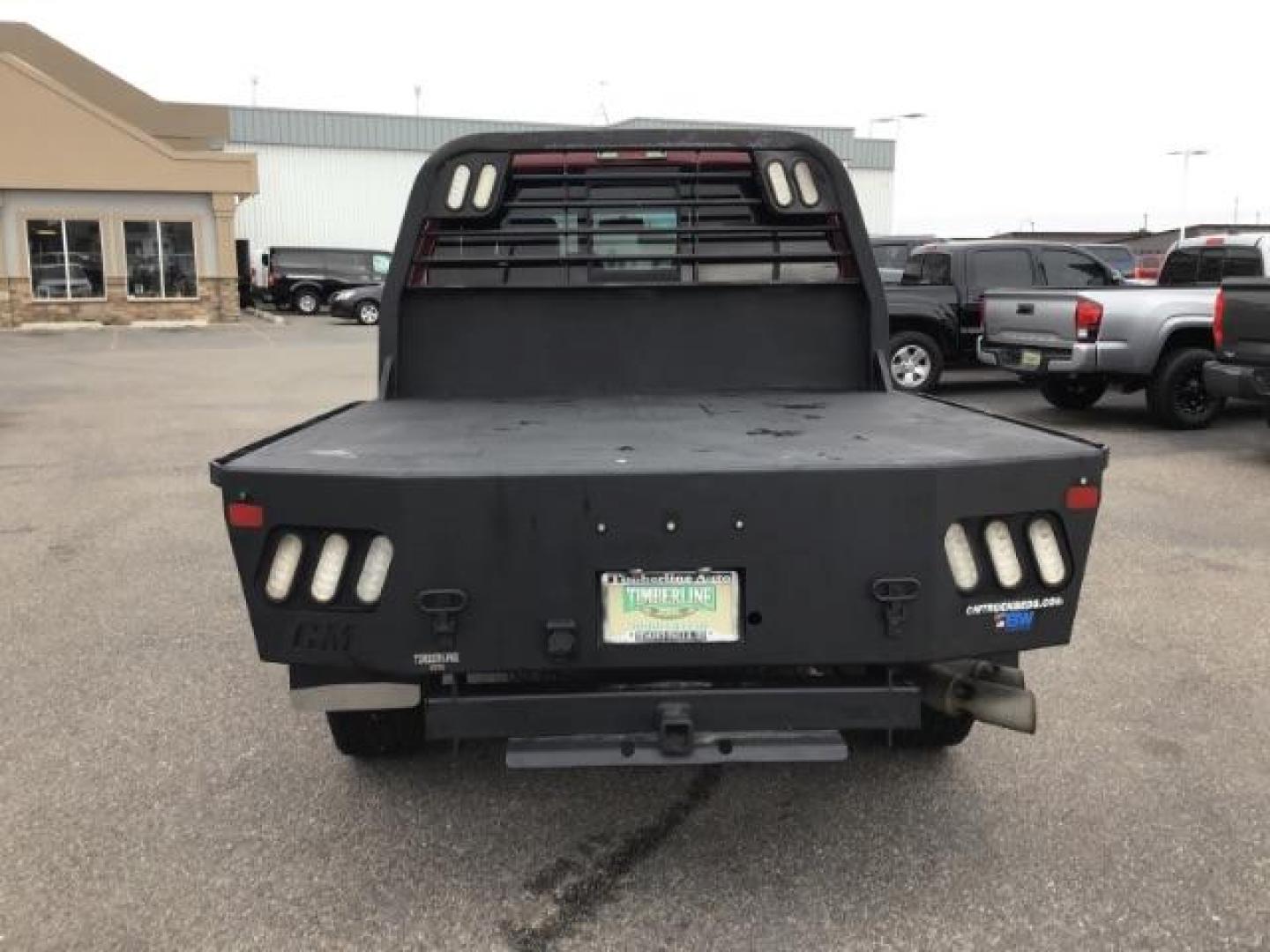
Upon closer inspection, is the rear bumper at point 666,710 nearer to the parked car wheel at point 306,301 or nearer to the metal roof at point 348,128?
the parked car wheel at point 306,301

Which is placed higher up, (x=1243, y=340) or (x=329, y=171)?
(x=329, y=171)

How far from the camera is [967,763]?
3684mm

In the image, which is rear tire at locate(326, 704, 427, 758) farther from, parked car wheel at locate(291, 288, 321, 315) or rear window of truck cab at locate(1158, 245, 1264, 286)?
parked car wheel at locate(291, 288, 321, 315)

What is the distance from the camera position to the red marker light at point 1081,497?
275 centimetres

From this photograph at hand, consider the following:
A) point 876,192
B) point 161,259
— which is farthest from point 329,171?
point 876,192

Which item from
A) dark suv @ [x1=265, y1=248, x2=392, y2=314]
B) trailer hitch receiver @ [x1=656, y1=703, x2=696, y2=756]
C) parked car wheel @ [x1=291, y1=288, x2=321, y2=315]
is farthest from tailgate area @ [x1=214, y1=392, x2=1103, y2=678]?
parked car wheel @ [x1=291, y1=288, x2=321, y2=315]

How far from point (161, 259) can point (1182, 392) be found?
26379 millimetres

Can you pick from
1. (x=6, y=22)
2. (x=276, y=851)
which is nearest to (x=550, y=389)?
(x=276, y=851)

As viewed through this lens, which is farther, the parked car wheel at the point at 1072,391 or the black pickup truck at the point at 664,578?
the parked car wheel at the point at 1072,391

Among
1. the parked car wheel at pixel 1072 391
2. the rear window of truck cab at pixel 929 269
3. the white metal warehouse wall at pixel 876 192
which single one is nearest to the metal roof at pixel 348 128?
the white metal warehouse wall at pixel 876 192

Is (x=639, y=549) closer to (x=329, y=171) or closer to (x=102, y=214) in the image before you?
(x=102, y=214)

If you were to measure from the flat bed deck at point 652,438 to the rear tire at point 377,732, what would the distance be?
0.91 meters

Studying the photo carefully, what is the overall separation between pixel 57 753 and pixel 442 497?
2111mm

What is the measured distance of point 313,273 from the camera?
33.8 metres
